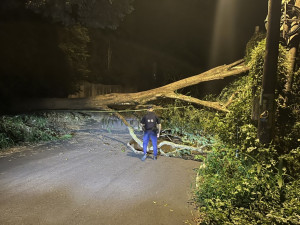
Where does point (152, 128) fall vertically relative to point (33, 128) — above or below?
above

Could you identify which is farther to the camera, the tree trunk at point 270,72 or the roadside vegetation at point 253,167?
the tree trunk at point 270,72

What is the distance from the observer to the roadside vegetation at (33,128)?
7421 mm

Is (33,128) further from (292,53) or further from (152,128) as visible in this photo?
(292,53)

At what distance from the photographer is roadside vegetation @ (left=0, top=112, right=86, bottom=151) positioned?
24.3 feet

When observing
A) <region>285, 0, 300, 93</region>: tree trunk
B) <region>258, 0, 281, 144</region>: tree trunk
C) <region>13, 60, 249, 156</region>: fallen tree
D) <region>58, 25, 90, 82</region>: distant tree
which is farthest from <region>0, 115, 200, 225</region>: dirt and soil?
<region>58, 25, 90, 82</region>: distant tree

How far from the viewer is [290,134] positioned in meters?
4.06

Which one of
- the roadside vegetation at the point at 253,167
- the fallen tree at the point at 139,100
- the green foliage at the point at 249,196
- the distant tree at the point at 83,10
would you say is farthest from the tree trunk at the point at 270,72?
the distant tree at the point at 83,10

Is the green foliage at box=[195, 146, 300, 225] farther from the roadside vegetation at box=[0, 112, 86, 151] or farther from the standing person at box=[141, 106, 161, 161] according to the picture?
the roadside vegetation at box=[0, 112, 86, 151]

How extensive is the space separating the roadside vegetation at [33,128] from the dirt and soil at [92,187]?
555mm

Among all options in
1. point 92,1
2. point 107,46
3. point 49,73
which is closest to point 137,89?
point 107,46

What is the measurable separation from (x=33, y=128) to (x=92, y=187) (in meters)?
4.48

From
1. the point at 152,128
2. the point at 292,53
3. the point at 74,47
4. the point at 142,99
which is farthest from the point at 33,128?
the point at 292,53

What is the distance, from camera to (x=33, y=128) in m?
7.92

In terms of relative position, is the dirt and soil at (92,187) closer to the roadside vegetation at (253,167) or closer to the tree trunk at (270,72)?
the roadside vegetation at (253,167)
